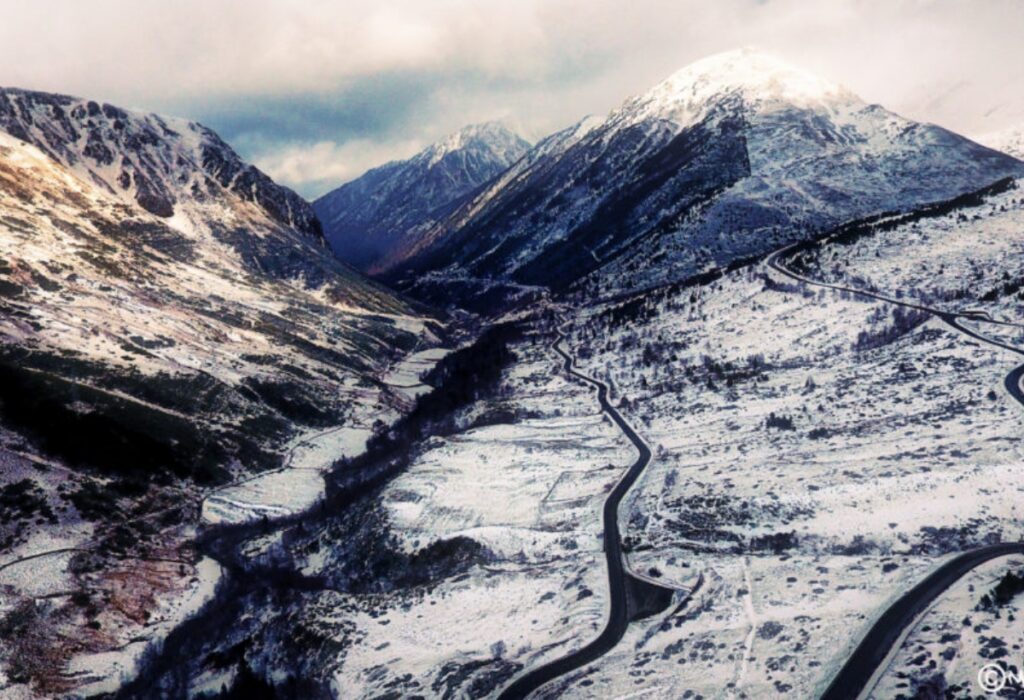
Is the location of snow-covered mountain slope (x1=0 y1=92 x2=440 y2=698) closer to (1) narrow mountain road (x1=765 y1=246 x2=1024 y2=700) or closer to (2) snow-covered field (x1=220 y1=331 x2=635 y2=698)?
(2) snow-covered field (x1=220 y1=331 x2=635 y2=698)

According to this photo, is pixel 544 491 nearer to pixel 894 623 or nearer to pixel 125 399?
pixel 894 623

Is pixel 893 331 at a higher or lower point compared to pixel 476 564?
higher

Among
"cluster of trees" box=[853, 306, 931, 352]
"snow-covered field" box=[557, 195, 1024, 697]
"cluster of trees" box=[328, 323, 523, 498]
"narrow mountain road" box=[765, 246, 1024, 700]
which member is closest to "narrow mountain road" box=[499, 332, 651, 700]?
"snow-covered field" box=[557, 195, 1024, 697]

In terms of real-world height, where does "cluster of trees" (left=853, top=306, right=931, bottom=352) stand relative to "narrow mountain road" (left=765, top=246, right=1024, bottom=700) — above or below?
above

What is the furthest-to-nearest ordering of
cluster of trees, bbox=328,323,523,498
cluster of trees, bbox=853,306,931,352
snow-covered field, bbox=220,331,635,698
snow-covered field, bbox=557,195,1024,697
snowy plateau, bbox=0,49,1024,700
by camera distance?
cluster of trees, bbox=853,306,931,352
cluster of trees, bbox=328,323,523,498
snow-covered field, bbox=220,331,635,698
snowy plateau, bbox=0,49,1024,700
snow-covered field, bbox=557,195,1024,697

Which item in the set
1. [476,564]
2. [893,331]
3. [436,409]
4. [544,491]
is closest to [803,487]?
[544,491]

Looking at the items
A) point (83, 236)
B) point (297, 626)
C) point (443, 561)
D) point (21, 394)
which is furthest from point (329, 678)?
point (83, 236)
